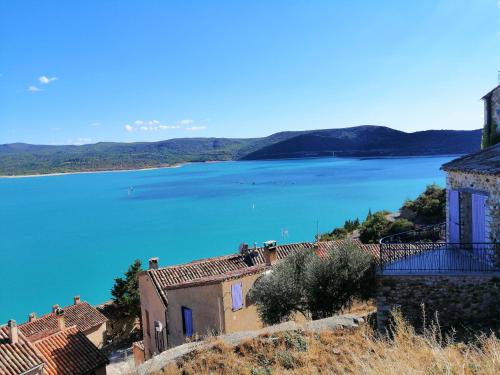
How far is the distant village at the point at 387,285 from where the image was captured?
348 inches

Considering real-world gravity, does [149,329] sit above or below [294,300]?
below

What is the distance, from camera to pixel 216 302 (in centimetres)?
1385

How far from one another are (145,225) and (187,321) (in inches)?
2649

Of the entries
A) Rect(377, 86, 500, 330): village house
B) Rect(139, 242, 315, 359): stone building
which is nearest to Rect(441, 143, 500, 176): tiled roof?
Rect(377, 86, 500, 330): village house

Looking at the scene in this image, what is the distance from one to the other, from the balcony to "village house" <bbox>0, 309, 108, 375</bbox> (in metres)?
11.2

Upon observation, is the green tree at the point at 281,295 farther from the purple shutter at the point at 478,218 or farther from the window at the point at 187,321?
the purple shutter at the point at 478,218

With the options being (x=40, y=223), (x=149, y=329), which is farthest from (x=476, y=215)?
(x=40, y=223)

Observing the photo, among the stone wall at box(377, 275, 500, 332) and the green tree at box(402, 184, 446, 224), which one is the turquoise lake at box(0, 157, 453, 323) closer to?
the green tree at box(402, 184, 446, 224)

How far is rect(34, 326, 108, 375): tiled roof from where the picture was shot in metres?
14.4

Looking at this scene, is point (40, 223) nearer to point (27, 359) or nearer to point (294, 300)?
point (27, 359)

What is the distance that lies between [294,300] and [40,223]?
9152cm

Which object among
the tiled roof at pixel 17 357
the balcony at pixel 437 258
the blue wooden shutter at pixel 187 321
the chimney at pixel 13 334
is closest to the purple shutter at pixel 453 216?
the balcony at pixel 437 258

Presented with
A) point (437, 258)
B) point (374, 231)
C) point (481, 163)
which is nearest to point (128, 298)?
point (374, 231)

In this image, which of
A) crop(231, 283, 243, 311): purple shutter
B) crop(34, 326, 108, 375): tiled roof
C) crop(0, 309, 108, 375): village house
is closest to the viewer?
crop(0, 309, 108, 375): village house
